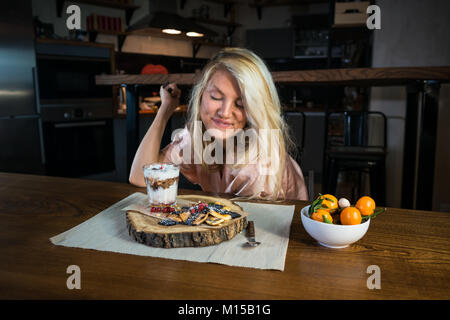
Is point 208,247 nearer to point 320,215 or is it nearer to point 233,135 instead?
point 320,215

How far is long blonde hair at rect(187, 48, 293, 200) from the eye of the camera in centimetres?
117

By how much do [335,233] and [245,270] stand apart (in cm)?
20

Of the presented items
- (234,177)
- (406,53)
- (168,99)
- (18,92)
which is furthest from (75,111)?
(406,53)

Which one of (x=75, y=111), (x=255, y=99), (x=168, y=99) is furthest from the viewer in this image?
(x=75, y=111)

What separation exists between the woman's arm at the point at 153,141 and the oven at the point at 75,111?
3077 mm

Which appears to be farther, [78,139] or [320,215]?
[78,139]

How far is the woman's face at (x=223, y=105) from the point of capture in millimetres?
1198

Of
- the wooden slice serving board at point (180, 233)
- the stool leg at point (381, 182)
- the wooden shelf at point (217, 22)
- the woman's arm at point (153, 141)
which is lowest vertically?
the stool leg at point (381, 182)

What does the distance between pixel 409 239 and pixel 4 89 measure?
3.93 metres

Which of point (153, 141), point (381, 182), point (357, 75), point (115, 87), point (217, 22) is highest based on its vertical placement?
point (217, 22)

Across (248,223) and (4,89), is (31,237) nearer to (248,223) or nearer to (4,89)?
(248,223)

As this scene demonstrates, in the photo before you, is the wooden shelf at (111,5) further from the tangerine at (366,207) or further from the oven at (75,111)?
the tangerine at (366,207)

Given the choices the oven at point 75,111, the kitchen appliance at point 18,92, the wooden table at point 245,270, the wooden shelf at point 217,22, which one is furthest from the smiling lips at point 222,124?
the wooden shelf at point 217,22

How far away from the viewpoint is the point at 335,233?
27.7 inches
